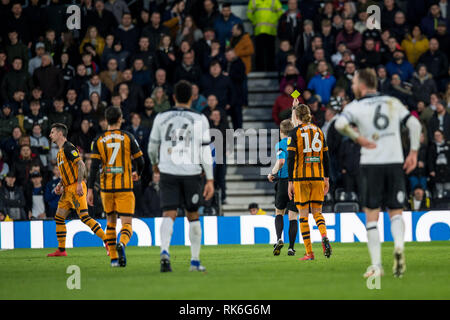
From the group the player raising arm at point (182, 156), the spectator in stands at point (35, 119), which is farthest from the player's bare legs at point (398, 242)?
the spectator in stands at point (35, 119)

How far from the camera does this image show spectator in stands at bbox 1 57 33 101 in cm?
2033

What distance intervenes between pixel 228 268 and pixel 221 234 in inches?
240

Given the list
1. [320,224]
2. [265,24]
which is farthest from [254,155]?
[320,224]

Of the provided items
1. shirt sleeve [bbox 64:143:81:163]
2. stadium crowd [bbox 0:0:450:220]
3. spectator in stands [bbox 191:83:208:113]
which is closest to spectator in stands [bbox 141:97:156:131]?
stadium crowd [bbox 0:0:450:220]

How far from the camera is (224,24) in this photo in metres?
21.3

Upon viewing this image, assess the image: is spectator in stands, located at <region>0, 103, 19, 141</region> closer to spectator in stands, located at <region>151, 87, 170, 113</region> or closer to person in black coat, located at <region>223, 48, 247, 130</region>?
spectator in stands, located at <region>151, 87, 170, 113</region>

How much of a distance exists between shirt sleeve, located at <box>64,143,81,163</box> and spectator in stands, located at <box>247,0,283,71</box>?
8637 mm

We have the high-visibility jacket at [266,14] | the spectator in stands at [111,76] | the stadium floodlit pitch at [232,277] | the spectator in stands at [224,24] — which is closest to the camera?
the stadium floodlit pitch at [232,277]

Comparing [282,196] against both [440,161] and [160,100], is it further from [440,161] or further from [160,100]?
[160,100]

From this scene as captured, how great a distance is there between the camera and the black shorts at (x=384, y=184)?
9227 millimetres

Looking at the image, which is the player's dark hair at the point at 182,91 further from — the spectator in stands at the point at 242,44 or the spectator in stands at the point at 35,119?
the spectator in stands at the point at 242,44

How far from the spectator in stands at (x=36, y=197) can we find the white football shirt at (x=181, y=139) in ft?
29.3

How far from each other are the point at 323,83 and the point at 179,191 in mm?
9853
